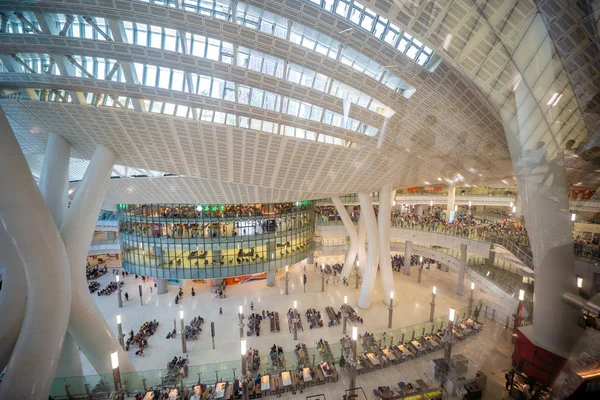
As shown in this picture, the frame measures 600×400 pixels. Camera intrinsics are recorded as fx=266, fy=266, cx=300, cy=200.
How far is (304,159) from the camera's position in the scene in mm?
14586

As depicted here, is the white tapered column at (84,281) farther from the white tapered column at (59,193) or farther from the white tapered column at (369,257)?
the white tapered column at (369,257)

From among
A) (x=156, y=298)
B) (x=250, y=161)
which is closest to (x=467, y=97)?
(x=250, y=161)

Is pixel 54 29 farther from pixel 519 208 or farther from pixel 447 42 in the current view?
pixel 519 208

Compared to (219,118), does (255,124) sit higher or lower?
lower

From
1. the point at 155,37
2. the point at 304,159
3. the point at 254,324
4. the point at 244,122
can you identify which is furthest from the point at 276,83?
the point at 254,324

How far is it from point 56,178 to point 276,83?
33.3 ft

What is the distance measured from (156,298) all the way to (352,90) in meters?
25.0

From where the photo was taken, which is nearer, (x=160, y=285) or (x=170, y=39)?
(x=170, y=39)

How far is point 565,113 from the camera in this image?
231 cm

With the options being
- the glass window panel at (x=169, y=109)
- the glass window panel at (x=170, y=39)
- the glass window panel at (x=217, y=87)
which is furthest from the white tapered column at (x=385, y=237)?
the glass window panel at (x=170, y=39)

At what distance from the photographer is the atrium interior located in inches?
100

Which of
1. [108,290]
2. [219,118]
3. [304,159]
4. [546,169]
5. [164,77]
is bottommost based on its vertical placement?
[108,290]

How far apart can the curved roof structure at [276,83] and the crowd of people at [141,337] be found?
1104 centimetres

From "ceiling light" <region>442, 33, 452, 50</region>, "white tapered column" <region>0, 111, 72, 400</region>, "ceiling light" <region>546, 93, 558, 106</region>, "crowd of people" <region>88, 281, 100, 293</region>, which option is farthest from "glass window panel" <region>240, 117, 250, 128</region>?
"crowd of people" <region>88, 281, 100, 293</region>
